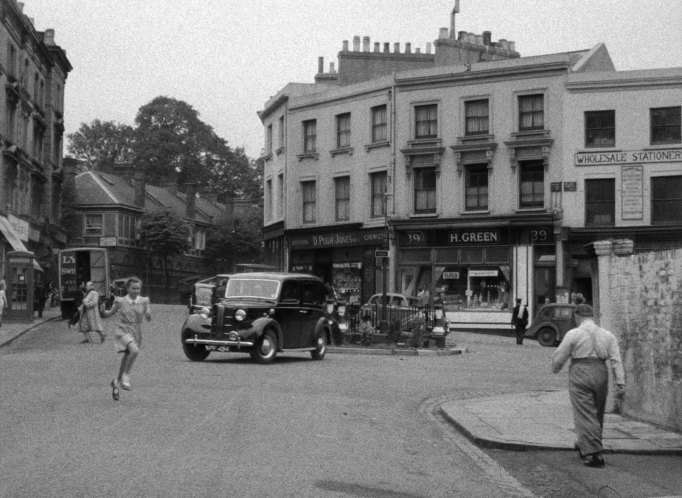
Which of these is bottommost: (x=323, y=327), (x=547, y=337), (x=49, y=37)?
(x=547, y=337)

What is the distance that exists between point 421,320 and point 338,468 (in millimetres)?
22794

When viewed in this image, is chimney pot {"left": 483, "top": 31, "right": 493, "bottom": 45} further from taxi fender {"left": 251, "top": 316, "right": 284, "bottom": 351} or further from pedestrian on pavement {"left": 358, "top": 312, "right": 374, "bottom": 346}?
taxi fender {"left": 251, "top": 316, "right": 284, "bottom": 351}

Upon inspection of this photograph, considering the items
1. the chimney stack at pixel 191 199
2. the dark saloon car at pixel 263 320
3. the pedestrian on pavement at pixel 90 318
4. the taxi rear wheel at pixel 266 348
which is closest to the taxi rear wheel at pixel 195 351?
the dark saloon car at pixel 263 320

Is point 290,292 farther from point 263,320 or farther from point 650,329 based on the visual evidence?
point 650,329

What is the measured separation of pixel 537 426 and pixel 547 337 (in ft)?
76.0

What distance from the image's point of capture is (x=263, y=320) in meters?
22.8

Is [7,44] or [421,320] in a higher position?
[7,44]

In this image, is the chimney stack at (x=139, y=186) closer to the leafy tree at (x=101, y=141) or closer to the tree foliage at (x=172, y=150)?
the tree foliage at (x=172, y=150)

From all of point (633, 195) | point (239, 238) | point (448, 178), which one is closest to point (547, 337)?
point (633, 195)

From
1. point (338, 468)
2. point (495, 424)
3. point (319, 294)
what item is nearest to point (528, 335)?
point (319, 294)

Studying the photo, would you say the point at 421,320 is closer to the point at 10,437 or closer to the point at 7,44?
the point at 10,437

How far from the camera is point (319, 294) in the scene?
25141 mm

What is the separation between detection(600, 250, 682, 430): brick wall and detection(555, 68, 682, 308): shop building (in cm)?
2568

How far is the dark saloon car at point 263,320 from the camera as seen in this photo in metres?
22.6
